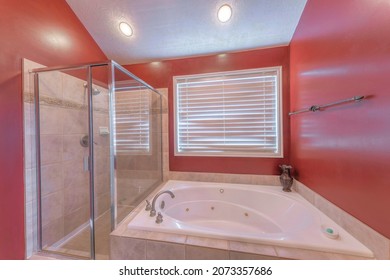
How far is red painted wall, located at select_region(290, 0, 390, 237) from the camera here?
2.46ft

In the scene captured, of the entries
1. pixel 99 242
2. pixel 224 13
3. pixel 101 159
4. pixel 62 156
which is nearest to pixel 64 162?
pixel 62 156

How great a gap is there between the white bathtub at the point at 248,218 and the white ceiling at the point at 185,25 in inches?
67.4

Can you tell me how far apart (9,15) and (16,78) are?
45 cm

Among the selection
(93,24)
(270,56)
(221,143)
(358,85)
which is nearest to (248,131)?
(221,143)

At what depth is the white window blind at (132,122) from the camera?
4.77 feet

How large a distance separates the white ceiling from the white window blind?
628 mm

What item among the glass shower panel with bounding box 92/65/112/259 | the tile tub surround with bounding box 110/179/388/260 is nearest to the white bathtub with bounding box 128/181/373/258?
the tile tub surround with bounding box 110/179/388/260

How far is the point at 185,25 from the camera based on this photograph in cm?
165

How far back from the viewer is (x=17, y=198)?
1.18 meters

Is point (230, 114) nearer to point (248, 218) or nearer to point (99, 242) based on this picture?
point (248, 218)

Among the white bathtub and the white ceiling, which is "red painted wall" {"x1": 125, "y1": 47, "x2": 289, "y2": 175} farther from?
the white bathtub

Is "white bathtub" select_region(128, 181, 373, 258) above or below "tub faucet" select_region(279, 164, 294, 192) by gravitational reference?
below

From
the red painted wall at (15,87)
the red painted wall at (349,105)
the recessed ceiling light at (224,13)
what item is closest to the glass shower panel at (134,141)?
the red painted wall at (15,87)

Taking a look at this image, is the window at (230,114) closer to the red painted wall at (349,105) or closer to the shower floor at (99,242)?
the red painted wall at (349,105)
